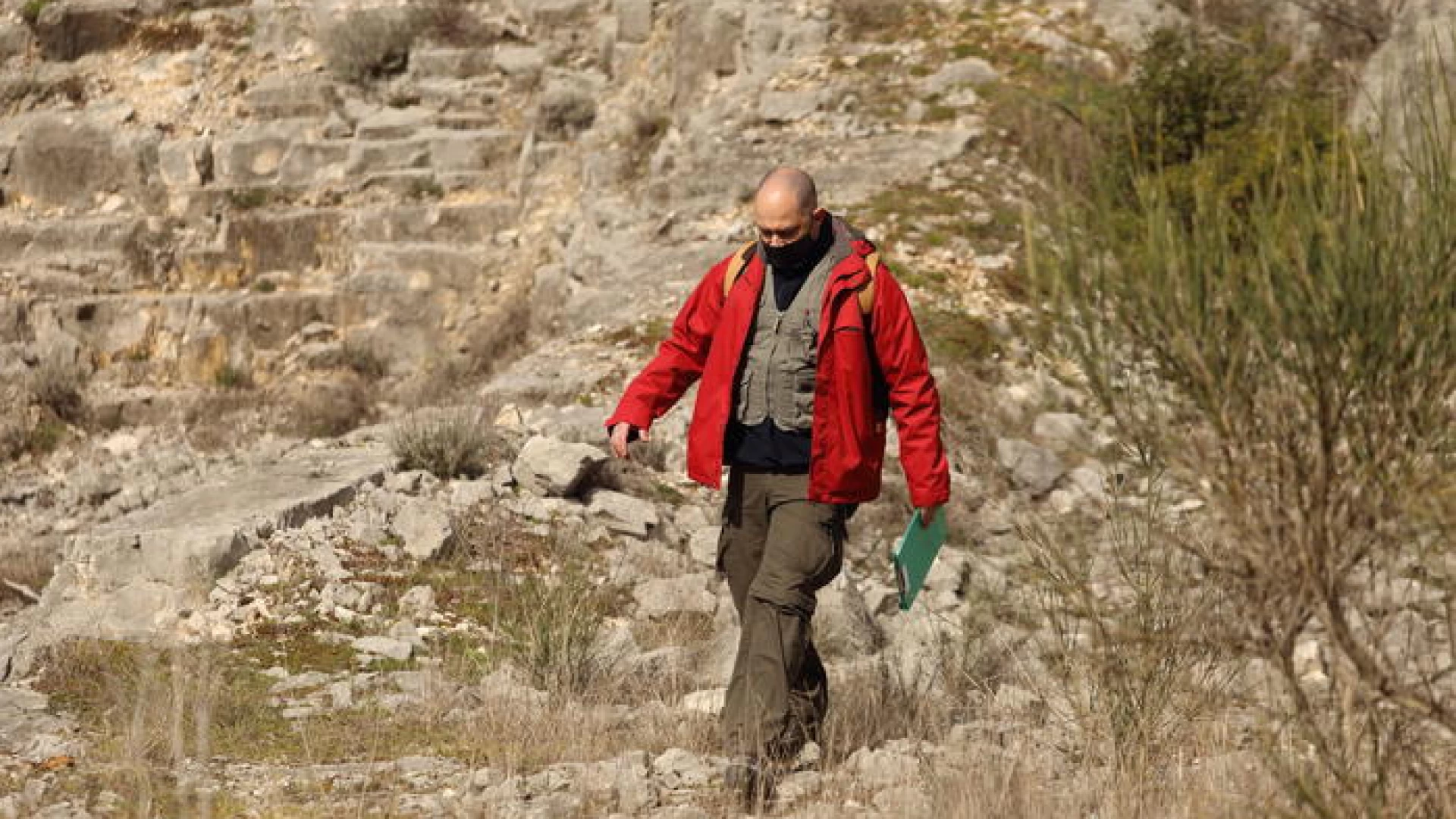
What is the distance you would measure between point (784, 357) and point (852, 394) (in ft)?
0.80

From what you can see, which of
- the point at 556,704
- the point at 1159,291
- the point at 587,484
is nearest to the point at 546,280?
Answer: the point at 587,484

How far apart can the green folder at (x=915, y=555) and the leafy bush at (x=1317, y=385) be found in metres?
1.18

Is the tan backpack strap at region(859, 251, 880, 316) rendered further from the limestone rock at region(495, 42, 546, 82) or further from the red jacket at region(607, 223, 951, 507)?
the limestone rock at region(495, 42, 546, 82)

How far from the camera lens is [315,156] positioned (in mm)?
17312

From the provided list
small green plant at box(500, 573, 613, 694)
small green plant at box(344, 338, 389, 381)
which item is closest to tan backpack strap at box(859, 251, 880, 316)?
small green plant at box(500, 573, 613, 694)

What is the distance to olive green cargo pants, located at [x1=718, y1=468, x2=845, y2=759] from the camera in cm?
455

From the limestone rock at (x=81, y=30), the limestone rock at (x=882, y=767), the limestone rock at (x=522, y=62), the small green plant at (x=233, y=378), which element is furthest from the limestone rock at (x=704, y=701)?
the limestone rock at (x=81, y=30)

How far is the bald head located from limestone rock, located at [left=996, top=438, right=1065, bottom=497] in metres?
5.12

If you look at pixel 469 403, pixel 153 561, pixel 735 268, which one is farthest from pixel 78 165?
pixel 735 268

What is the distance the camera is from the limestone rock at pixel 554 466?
7.98 metres

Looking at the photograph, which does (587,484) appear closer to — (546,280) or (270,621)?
(270,621)

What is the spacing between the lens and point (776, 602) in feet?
15.1

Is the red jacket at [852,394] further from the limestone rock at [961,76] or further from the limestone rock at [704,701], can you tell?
the limestone rock at [961,76]

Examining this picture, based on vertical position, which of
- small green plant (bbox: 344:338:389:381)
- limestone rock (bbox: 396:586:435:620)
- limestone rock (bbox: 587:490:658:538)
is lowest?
small green plant (bbox: 344:338:389:381)
